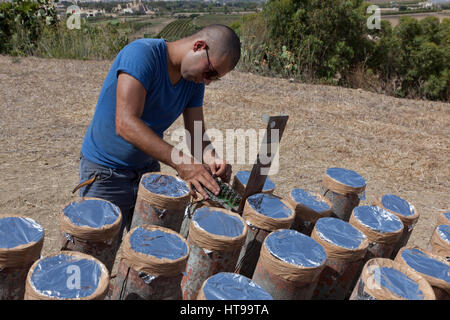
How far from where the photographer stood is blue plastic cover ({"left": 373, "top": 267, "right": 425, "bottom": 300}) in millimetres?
1452

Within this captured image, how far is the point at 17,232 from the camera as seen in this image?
1470 millimetres

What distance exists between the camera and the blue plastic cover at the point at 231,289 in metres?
1.32

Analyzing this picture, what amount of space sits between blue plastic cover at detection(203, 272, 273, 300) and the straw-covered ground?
2.37m

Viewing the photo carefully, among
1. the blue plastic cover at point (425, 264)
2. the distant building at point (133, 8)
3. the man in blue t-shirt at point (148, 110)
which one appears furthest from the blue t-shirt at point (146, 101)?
the distant building at point (133, 8)

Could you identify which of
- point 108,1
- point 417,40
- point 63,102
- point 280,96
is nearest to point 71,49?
point 63,102

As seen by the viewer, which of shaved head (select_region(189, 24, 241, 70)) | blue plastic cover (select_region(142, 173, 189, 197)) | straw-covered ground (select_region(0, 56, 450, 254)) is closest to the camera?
blue plastic cover (select_region(142, 173, 189, 197))

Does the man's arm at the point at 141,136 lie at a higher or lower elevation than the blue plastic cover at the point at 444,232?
higher

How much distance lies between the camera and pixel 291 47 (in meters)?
11.3

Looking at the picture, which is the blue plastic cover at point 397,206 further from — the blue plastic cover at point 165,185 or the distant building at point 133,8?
the distant building at point 133,8

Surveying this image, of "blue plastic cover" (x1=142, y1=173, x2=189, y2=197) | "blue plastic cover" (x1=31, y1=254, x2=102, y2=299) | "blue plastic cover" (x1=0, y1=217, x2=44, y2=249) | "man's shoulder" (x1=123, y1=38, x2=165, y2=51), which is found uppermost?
Result: "man's shoulder" (x1=123, y1=38, x2=165, y2=51)

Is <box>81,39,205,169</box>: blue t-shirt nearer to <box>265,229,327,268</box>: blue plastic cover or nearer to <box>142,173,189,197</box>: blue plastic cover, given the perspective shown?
<box>142,173,189,197</box>: blue plastic cover

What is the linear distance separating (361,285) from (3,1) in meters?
13.0

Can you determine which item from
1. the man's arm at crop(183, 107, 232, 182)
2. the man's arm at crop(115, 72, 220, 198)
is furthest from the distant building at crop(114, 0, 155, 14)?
the man's arm at crop(115, 72, 220, 198)
